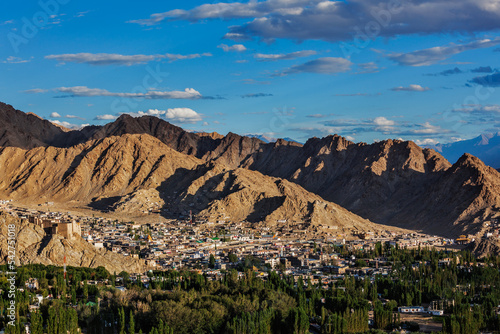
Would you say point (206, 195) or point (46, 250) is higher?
point (206, 195)

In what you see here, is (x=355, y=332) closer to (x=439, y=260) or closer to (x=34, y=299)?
(x=34, y=299)

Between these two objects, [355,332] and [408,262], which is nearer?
[355,332]

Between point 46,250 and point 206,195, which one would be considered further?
point 206,195

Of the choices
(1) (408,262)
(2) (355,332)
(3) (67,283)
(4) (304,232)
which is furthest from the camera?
(4) (304,232)

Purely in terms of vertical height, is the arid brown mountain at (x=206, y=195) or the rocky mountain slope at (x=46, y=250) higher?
the arid brown mountain at (x=206, y=195)

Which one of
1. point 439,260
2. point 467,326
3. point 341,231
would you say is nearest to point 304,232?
point 341,231

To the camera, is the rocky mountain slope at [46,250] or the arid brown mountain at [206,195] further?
the arid brown mountain at [206,195]

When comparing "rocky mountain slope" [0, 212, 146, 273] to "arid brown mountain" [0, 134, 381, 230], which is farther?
"arid brown mountain" [0, 134, 381, 230]

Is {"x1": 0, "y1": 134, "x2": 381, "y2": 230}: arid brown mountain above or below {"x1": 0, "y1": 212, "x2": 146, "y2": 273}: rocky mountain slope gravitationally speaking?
above
